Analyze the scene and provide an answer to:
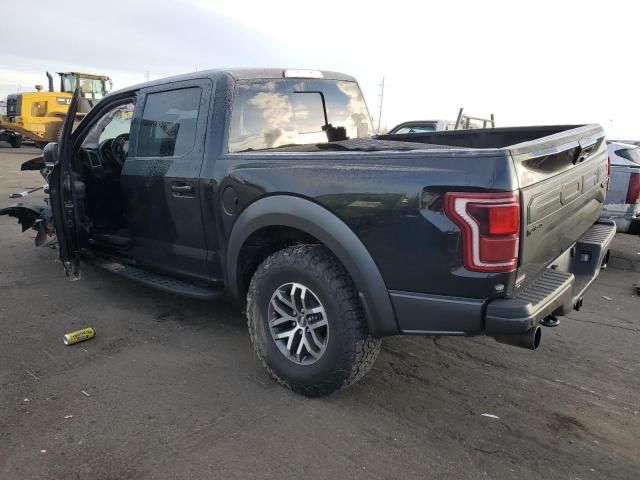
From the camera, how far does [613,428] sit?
273 centimetres

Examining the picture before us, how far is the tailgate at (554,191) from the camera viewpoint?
91.7 inches

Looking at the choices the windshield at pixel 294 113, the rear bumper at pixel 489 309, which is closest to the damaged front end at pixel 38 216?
the windshield at pixel 294 113

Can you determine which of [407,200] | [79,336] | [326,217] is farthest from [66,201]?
[407,200]

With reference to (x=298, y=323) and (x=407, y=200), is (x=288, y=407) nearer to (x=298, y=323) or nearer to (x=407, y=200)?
(x=298, y=323)

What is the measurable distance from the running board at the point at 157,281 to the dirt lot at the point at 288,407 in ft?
1.22

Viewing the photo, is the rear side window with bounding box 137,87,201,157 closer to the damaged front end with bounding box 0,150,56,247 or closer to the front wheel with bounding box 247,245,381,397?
the front wheel with bounding box 247,245,381,397

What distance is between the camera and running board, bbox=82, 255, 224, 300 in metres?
3.64

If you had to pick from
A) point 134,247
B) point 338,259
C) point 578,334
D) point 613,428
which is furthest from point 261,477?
point 578,334

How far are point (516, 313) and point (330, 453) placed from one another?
1.12 m

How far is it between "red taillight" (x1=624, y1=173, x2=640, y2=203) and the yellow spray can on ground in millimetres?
5695

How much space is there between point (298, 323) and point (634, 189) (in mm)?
4682

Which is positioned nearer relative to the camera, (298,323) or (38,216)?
(298,323)

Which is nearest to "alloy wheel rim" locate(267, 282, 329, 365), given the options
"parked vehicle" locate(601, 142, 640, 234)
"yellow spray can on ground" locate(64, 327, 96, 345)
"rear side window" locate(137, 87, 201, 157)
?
"rear side window" locate(137, 87, 201, 157)

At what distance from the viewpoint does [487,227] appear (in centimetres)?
222
